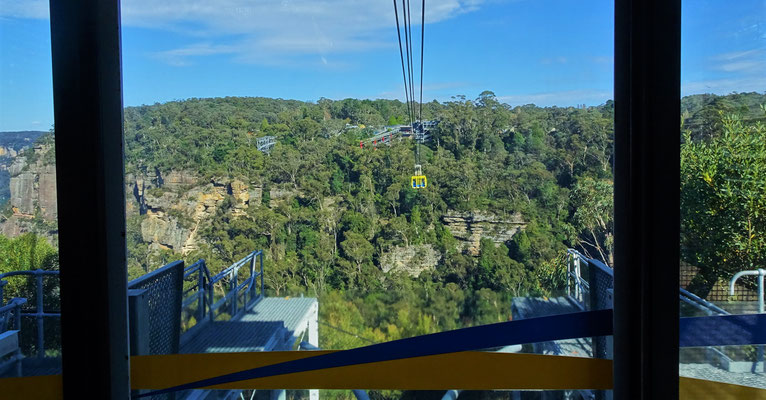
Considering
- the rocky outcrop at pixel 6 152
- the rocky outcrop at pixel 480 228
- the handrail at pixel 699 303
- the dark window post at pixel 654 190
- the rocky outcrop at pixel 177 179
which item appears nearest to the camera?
the dark window post at pixel 654 190

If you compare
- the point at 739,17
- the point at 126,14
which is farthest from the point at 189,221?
the point at 739,17

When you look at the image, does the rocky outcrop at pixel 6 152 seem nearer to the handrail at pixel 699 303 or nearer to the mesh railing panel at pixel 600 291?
the mesh railing panel at pixel 600 291

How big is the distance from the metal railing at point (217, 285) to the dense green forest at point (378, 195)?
0.04m

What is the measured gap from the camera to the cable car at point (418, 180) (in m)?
2.13

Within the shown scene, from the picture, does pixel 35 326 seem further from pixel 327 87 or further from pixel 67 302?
pixel 327 87

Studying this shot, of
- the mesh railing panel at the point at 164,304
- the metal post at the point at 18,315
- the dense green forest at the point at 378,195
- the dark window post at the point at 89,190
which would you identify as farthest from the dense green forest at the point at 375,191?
the metal post at the point at 18,315

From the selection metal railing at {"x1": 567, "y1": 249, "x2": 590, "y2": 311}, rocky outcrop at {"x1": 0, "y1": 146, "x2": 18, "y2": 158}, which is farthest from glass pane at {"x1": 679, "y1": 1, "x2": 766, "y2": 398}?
rocky outcrop at {"x1": 0, "y1": 146, "x2": 18, "y2": 158}

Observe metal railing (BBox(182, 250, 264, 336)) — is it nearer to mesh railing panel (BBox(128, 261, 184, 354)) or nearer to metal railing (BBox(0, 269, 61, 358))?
mesh railing panel (BBox(128, 261, 184, 354))

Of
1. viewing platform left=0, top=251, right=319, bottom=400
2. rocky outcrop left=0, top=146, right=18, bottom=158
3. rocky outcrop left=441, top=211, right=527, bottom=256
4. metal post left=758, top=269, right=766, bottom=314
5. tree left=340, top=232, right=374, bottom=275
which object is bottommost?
viewing platform left=0, top=251, right=319, bottom=400

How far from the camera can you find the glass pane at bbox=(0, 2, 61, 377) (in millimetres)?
1761

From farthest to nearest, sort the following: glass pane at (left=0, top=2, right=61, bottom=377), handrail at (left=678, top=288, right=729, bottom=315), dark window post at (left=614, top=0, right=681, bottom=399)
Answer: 1. glass pane at (left=0, top=2, right=61, bottom=377)
2. handrail at (left=678, top=288, right=729, bottom=315)
3. dark window post at (left=614, top=0, right=681, bottom=399)

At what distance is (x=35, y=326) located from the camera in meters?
1.81

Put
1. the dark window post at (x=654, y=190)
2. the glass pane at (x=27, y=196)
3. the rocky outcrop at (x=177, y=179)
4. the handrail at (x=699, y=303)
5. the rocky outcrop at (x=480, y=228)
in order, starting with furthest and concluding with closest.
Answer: the rocky outcrop at (x=480, y=228)
the rocky outcrop at (x=177, y=179)
the glass pane at (x=27, y=196)
the handrail at (x=699, y=303)
the dark window post at (x=654, y=190)

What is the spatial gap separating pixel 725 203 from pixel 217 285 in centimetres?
197
